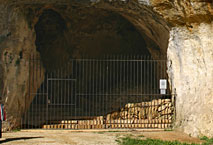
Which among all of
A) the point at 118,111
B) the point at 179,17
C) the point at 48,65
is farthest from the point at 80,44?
the point at 179,17

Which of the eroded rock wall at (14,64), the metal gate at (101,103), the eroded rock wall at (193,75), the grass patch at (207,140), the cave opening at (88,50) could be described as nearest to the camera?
the grass patch at (207,140)

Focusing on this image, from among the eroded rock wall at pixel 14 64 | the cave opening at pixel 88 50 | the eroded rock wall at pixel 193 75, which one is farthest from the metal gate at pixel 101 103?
the eroded rock wall at pixel 193 75

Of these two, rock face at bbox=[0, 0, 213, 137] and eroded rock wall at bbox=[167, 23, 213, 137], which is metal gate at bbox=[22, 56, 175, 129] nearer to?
rock face at bbox=[0, 0, 213, 137]

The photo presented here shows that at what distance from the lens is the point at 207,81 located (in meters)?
7.88

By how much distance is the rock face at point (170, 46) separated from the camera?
7.78 meters

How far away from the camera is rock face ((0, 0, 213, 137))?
7.78m

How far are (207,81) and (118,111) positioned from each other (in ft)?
14.5

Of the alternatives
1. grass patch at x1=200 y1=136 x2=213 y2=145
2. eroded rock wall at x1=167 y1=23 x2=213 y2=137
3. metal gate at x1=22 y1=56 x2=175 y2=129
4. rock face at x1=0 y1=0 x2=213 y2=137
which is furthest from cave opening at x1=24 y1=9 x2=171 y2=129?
grass patch at x1=200 y1=136 x2=213 y2=145

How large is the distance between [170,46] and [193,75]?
50.4 inches

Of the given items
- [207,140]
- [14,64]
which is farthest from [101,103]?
[207,140]

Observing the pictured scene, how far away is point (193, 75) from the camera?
834cm

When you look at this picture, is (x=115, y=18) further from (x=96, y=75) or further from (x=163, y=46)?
(x=163, y=46)

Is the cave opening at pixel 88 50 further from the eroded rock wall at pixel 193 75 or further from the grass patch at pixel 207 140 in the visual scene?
the grass patch at pixel 207 140

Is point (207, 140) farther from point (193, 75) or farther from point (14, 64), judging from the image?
point (14, 64)
